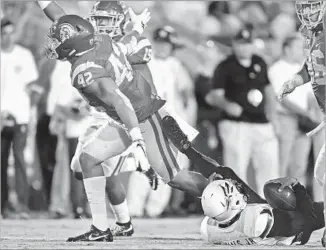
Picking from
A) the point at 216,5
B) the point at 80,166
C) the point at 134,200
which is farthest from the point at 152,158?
the point at 216,5

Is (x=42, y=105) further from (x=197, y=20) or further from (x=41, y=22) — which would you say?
(x=197, y=20)

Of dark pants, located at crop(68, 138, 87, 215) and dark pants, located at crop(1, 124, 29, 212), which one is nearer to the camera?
dark pants, located at crop(68, 138, 87, 215)

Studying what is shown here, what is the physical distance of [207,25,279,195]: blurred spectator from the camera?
35.1 ft

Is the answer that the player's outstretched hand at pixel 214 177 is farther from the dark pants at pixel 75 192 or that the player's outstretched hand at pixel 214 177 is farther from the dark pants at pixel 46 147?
the dark pants at pixel 46 147

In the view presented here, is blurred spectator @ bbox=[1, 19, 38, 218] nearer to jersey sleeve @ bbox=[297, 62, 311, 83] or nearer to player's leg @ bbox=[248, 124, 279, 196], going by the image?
player's leg @ bbox=[248, 124, 279, 196]

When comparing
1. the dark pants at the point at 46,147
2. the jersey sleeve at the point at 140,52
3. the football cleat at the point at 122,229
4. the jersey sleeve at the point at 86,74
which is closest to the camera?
the jersey sleeve at the point at 86,74

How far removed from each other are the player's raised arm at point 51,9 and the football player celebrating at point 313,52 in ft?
5.16

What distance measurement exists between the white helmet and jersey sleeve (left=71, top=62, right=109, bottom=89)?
0.95 metres

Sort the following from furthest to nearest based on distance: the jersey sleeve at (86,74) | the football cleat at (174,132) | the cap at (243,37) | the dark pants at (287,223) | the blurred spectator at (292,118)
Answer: the cap at (243,37) → the blurred spectator at (292,118) → the football cleat at (174,132) → the dark pants at (287,223) → the jersey sleeve at (86,74)

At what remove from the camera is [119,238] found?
9172 millimetres

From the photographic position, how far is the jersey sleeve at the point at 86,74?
8.48 m

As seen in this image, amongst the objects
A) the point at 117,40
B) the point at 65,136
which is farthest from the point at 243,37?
the point at 117,40

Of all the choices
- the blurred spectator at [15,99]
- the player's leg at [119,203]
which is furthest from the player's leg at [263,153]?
the blurred spectator at [15,99]

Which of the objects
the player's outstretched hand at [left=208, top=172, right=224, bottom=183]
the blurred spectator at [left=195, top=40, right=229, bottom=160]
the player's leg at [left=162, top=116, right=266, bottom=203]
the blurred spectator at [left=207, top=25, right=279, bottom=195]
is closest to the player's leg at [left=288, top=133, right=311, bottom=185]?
the blurred spectator at [left=207, top=25, right=279, bottom=195]
